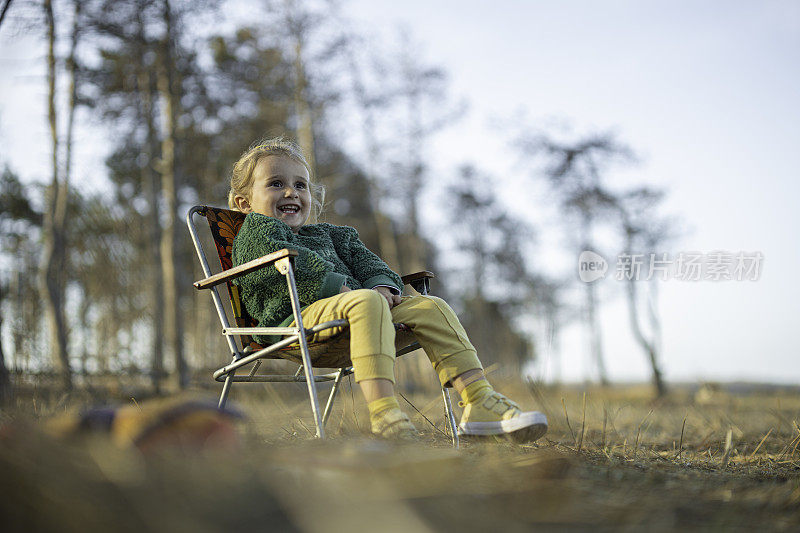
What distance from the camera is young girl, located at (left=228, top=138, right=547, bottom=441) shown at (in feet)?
6.15

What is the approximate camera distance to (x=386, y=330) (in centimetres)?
194

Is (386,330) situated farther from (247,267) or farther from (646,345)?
(646,345)

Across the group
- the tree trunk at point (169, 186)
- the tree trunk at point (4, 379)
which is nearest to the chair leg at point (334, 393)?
the tree trunk at point (4, 379)

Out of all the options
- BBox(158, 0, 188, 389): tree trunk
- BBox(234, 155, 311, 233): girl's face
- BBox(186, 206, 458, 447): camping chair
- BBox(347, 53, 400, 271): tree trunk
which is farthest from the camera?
BBox(347, 53, 400, 271): tree trunk

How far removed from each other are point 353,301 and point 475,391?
50 centimetres

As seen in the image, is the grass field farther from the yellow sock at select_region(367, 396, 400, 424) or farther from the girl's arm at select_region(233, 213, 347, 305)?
the girl's arm at select_region(233, 213, 347, 305)

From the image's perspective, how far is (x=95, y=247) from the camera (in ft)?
23.8

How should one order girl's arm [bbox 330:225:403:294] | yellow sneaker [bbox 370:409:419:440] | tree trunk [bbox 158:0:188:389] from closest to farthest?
yellow sneaker [bbox 370:409:419:440]
girl's arm [bbox 330:225:403:294]
tree trunk [bbox 158:0:188:389]

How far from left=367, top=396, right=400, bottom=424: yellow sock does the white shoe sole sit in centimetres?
28

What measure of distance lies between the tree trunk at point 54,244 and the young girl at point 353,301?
3696 mm

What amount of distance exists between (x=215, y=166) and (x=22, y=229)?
2936 millimetres

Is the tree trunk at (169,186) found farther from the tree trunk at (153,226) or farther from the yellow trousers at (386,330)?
the yellow trousers at (386,330)

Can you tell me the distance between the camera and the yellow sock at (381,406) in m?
1.81

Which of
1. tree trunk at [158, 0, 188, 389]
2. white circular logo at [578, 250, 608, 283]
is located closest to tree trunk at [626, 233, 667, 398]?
white circular logo at [578, 250, 608, 283]
